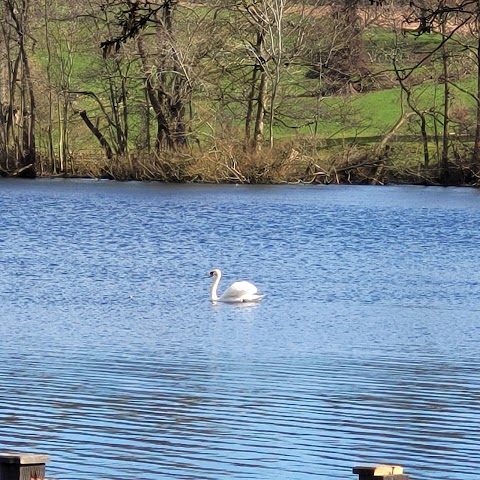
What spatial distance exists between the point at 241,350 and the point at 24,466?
9.20 metres

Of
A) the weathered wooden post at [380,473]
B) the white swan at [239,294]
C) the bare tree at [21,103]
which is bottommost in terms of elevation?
the white swan at [239,294]

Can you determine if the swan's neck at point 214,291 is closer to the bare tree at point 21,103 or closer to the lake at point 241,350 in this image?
the lake at point 241,350

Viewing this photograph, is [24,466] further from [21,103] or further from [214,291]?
[21,103]

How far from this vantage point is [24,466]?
258 inches

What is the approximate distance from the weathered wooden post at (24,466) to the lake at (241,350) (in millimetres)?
2851

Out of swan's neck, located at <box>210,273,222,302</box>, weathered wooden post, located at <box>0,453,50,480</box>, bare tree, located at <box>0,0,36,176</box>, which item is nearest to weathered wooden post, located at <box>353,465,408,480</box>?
weathered wooden post, located at <box>0,453,50,480</box>

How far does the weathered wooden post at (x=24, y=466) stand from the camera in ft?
21.5

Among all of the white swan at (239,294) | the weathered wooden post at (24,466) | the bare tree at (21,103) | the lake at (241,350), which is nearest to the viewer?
the weathered wooden post at (24,466)

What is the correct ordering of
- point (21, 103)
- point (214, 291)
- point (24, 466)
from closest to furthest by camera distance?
point (24, 466) → point (214, 291) → point (21, 103)

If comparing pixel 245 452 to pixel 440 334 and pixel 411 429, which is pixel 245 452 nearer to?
pixel 411 429

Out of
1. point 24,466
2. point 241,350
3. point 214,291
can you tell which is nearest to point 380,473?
point 24,466

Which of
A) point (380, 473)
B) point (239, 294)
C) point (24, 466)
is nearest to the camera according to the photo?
point (380, 473)

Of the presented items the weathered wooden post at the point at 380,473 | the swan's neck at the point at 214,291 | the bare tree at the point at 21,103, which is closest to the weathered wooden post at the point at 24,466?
the weathered wooden post at the point at 380,473

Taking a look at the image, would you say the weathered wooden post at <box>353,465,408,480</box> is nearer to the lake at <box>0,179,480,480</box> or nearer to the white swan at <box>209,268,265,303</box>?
the lake at <box>0,179,480,480</box>
